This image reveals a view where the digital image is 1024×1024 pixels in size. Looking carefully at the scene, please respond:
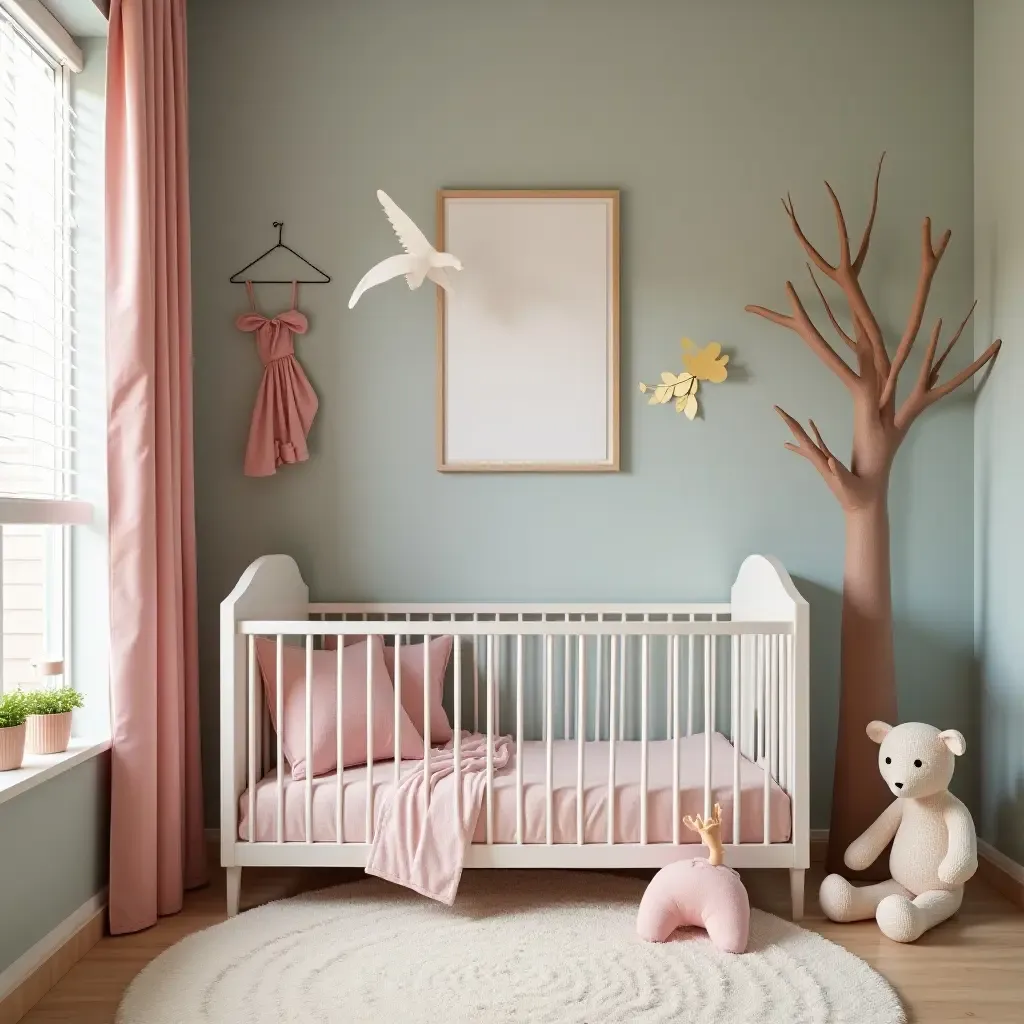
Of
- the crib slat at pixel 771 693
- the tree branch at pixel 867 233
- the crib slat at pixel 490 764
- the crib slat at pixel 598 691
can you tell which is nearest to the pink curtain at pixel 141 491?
the crib slat at pixel 490 764

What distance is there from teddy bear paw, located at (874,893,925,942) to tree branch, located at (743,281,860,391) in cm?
129

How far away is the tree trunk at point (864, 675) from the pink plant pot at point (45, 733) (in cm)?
194

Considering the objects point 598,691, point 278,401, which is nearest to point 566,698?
point 598,691

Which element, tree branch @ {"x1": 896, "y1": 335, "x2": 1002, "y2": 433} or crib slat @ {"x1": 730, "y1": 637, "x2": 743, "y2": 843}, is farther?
tree branch @ {"x1": 896, "y1": 335, "x2": 1002, "y2": 433}

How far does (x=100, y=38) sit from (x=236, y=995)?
221 cm

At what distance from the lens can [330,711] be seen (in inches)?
95.7

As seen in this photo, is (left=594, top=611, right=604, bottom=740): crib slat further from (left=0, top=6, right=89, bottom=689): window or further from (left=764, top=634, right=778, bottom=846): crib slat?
(left=0, top=6, right=89, bottom=689): window

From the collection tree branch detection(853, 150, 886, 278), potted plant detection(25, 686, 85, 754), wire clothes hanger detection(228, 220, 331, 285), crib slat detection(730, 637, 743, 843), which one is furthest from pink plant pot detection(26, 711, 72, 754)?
tree branch detection(853, 150, 886, 278)

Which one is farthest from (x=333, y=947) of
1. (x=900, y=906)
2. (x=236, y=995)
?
(x=900, y=906)

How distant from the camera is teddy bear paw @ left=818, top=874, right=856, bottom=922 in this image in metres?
2.36

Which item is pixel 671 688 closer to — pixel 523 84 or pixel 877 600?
pixel 877 600

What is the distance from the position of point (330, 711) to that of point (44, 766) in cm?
64

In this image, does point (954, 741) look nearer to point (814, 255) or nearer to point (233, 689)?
point (814, 255)

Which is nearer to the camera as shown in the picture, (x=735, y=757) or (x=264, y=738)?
(x=735, y=757)
